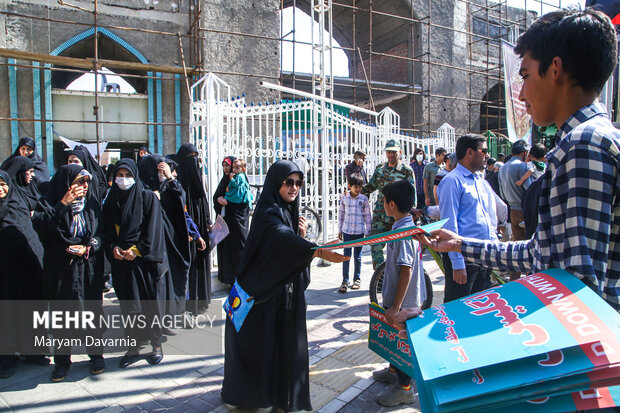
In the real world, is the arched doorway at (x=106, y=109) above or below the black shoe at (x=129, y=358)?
above

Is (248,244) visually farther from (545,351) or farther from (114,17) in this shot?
(114,17)

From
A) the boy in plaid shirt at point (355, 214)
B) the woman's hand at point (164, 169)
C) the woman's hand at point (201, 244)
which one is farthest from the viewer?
the boy in plaid shirt at point (355, 214)

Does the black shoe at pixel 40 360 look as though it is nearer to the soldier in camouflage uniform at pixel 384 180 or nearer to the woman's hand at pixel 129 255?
the woman's hand at pixel 129 255

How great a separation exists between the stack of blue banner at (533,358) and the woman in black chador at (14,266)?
391cm

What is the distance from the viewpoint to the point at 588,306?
96 centimetres

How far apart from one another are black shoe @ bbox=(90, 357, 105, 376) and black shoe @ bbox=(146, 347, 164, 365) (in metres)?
0.38

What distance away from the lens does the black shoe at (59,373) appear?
3281 millimetres

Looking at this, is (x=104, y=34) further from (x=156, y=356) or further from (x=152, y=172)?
(x=156, y=356)

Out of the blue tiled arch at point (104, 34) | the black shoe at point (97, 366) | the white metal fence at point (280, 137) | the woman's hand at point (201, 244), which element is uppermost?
the blue tiled arch at point (104, 34)

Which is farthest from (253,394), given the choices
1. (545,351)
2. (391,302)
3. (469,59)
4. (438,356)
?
(469,59)

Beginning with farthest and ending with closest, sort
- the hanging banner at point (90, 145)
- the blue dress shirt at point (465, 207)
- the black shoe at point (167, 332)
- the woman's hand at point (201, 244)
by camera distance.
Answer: the hanging banner at point (90, 145) → the woman's hand at point (201, 244) → the black shoe at point (167, 332) → the blue dress shirt at point (465, 207)

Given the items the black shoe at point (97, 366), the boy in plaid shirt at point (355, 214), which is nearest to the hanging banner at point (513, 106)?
the boy in plaid shirt at point (355, 214)

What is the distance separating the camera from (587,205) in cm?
104

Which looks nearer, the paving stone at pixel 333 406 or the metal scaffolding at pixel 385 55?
the paving stone at pixel 333 406
